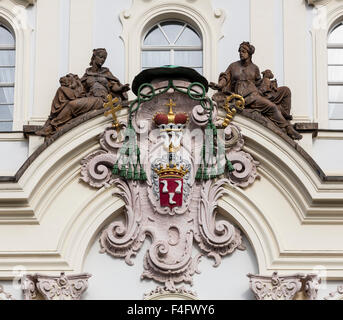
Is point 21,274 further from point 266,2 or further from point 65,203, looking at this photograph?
point 266,2

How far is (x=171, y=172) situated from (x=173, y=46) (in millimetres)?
2384

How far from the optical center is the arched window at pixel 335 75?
20.8m

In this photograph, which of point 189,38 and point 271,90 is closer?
point 271,90

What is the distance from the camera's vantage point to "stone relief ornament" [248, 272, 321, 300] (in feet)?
63.0

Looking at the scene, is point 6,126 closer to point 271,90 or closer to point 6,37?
point 6,37

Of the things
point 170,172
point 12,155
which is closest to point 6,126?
point 12,155

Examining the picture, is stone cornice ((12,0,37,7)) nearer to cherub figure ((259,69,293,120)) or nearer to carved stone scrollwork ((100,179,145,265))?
carved stone scrollwork ((100,179,145,265))

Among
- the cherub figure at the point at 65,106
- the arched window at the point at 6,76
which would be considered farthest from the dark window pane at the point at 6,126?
the cherub figure at the point at 65,106

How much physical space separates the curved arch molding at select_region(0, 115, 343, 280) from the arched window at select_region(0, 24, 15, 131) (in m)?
1.55

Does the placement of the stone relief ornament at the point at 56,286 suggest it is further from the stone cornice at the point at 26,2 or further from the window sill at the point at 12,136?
the stone cornice at the point at 26,2

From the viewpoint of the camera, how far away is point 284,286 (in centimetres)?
1925

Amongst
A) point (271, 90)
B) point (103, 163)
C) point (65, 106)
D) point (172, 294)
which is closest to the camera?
point (172, 294)

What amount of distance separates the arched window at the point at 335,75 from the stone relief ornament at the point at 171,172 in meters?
1.71
